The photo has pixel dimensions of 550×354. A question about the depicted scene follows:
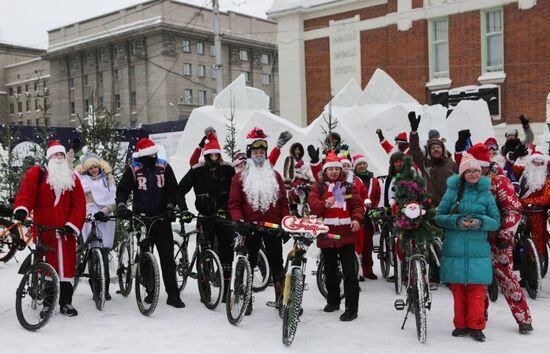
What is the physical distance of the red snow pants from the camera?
5.77 metres

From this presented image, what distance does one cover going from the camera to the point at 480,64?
21.6 m

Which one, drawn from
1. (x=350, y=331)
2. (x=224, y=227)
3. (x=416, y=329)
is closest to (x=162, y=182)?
(x=224, y=227)

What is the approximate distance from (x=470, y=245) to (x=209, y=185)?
312cm

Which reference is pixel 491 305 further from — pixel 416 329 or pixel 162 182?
pixel 162 182

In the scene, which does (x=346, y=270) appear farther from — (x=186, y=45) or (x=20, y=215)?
(x=186, y=45)

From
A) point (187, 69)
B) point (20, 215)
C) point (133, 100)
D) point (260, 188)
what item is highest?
point (187, 69)

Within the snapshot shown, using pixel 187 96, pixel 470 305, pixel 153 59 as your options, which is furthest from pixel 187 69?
pixel 470 305

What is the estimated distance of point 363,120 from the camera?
50.4 feet

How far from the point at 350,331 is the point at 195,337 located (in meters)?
1.54

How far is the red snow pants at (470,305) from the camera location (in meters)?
5.77

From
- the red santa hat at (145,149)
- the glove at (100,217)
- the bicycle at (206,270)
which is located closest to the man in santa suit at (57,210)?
the glove at (100,217)

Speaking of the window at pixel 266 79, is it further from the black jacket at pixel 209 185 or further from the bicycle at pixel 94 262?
the black jacket at pixel 209 185

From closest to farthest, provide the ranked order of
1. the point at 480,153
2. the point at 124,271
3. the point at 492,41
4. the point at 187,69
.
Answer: the point at 480,153
the point at 124,271
the point at 492,41
the point at 187,69

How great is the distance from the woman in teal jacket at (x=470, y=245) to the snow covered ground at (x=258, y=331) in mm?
258
